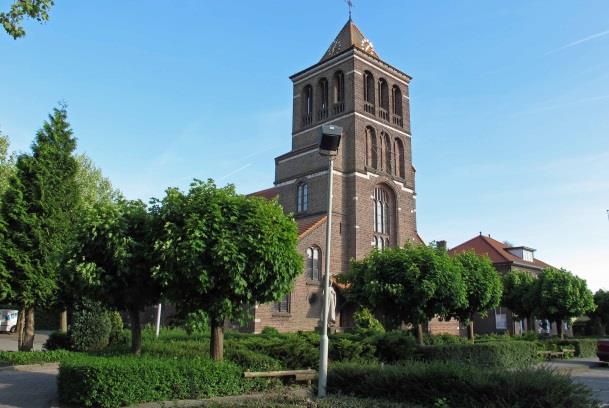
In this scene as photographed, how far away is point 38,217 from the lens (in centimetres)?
2067

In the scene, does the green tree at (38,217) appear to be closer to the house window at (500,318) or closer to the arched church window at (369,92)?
the arched church window at (369,92)

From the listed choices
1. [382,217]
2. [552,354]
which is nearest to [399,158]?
[382,217]

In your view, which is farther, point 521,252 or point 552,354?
point 521,252

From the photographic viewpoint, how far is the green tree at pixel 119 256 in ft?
42.4

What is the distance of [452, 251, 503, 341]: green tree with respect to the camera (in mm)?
23672

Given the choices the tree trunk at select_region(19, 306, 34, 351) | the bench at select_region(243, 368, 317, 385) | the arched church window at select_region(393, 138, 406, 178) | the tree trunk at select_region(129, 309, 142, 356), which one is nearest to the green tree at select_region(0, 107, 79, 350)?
the tree trunk at select_region(19, 306, 34, 351)

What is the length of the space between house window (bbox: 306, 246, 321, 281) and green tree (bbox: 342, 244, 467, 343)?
1291 cm

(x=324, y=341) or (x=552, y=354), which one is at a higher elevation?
(x=324, y=341)

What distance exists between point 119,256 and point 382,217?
29.9 metres

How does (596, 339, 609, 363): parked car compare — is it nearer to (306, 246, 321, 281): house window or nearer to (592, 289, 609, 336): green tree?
(306, 246, 321, 281): house window

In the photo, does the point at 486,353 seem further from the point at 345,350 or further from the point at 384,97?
the point at 384,97

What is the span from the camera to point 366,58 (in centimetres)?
4184

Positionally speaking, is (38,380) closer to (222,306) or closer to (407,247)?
(222,306)

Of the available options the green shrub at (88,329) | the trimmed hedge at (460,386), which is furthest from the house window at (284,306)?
the trimmed hedge at (460,386)
